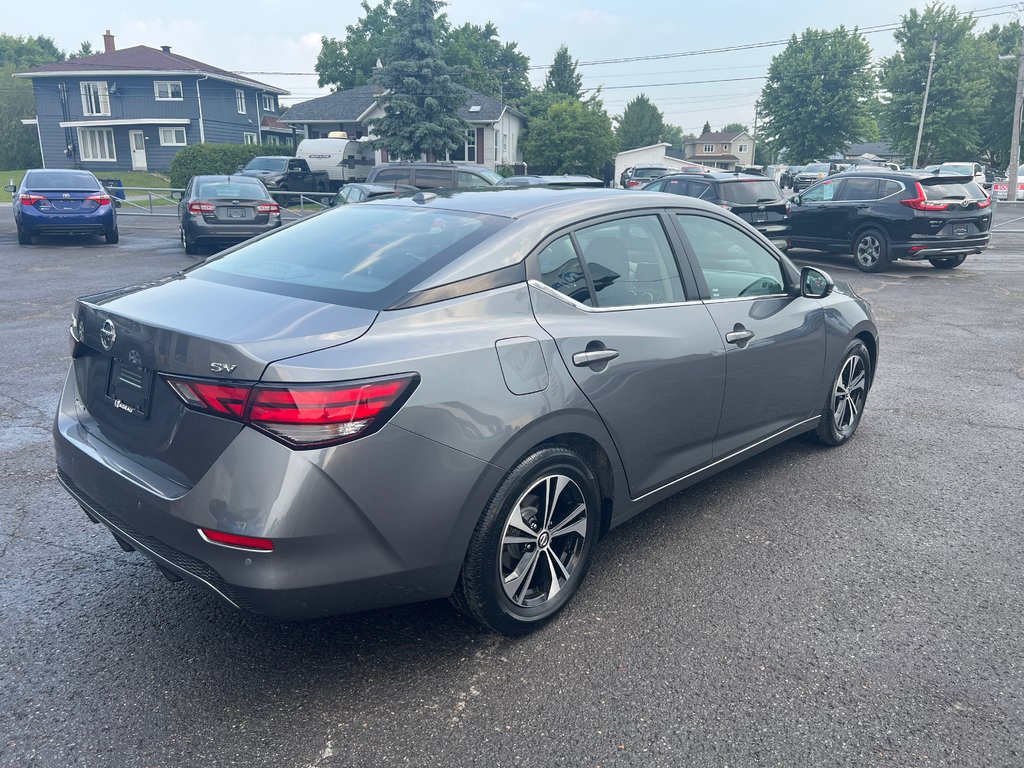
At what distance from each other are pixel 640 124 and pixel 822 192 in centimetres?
9986

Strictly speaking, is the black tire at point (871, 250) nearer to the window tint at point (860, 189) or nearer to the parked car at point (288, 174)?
the window tint at point (860, 189)

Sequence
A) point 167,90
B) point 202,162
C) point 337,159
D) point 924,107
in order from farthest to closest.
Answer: point 924,107
point 167,90
point 202,162
point 337,159

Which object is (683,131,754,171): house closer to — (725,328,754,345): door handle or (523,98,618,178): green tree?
(523,98,618,178): green tree

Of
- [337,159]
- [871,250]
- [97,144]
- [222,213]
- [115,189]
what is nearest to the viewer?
[871,250]

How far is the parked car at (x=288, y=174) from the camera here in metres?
32.3

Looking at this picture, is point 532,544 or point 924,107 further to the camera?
point 924,107

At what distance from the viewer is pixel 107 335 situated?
9.77 feet

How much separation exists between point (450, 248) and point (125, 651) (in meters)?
1.90

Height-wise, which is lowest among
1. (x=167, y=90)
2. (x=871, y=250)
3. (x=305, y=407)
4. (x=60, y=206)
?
(x=871, y=250)

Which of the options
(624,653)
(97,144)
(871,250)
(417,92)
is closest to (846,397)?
(624,653)

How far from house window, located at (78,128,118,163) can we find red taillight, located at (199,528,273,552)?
58069 millimetres

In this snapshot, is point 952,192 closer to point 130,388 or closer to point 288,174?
point 130,388

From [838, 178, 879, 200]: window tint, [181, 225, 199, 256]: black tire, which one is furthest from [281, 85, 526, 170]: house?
[838, 178, 879, 200]: window tint

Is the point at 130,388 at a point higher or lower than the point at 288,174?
higher
